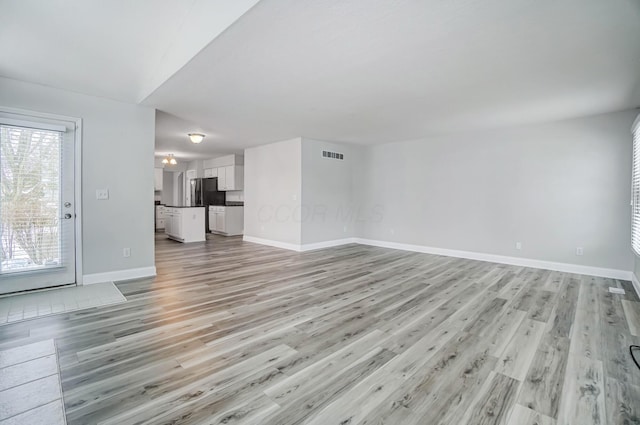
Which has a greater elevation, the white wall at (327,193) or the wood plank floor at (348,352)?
the white wall at (327,193)

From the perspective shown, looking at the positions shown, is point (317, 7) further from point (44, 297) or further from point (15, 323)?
point (44, 297)

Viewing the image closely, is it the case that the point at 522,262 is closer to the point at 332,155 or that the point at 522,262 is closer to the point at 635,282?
the point at 635,282

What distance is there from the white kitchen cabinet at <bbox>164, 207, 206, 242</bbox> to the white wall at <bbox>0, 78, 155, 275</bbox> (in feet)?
10.8

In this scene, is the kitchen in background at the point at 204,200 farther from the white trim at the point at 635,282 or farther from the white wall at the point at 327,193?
the white trim at the point at 635,282

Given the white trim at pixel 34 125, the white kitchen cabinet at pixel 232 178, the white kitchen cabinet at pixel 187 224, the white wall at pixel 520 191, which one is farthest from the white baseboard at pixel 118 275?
the white wall at pixel 520 191

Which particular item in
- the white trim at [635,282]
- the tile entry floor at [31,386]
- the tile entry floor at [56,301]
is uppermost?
the white trim at [635,282]

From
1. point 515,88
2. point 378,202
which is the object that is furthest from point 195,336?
point 378,202

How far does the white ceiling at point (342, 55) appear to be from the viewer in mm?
2080

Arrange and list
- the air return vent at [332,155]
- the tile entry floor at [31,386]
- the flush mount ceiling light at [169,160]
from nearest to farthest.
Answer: the tile entry floor at [31,386]
the air return vent at [332,155]
the flush mount ceiling light at [169,160]

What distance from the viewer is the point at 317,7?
1.97 m

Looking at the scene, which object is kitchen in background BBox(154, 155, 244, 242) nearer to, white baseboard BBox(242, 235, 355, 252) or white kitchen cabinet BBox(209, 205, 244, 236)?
white kitchen cabinet BBox(209, 205, 244, 236)

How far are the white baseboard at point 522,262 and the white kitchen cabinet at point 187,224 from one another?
15.7ft

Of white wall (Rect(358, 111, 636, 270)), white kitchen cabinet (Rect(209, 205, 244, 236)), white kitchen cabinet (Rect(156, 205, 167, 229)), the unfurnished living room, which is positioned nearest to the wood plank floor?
the unfurnished living room

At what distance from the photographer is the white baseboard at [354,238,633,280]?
14.5 feet
